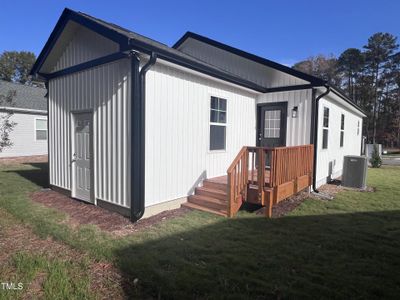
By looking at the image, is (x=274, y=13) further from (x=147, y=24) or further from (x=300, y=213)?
(x=300, y=213)

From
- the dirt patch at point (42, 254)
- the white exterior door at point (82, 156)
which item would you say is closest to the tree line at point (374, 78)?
the white exterior door at point (82, 156)

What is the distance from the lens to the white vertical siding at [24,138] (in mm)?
15461

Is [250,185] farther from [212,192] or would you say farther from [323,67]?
[323,67]

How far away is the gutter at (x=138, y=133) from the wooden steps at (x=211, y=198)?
131 cm

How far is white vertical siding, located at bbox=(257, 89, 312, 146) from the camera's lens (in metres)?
7.76

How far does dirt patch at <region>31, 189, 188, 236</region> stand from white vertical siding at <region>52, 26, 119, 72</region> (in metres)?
3.37

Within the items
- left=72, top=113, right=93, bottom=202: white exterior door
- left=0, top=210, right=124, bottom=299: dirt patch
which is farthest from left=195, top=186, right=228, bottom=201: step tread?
left=0, top=210, right=124, bottom=299: dirt patch

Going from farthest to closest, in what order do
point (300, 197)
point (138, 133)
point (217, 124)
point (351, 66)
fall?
point (351, 66) → point (300, 197) → point (217, 124) → point (138, 133)

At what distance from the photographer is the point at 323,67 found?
4103 centimetres

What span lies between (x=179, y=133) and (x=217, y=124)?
1.48 metres

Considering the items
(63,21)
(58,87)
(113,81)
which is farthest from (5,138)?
(113,81)

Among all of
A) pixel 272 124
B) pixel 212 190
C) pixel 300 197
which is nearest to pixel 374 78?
pixel 272 124

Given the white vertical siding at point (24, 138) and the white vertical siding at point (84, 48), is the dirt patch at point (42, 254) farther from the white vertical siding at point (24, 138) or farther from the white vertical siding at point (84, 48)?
the white vertical siding at point (24, 138)

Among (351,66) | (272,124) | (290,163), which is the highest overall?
(351,66)
